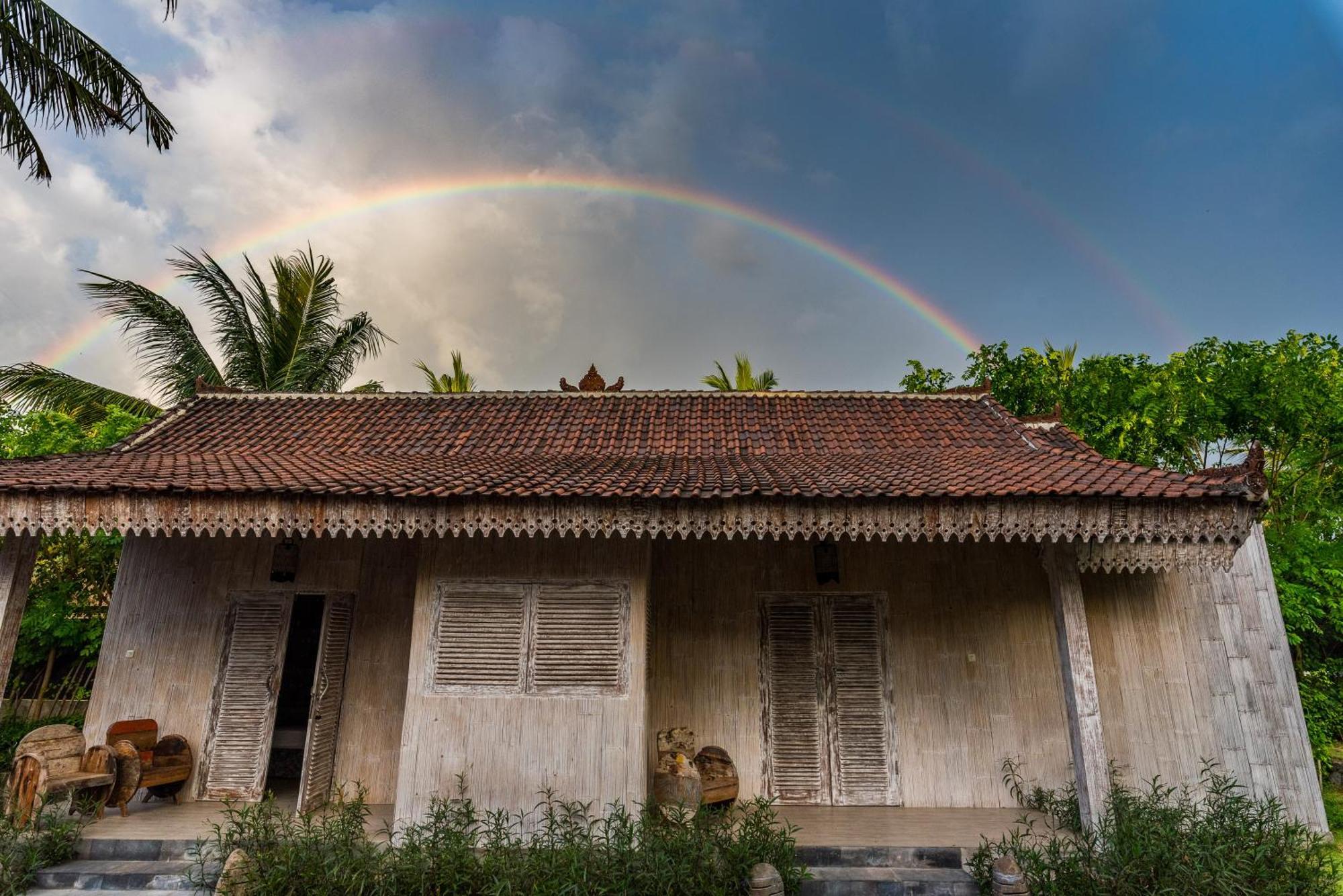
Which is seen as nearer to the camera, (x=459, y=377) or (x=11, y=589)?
(x=11, y=589)

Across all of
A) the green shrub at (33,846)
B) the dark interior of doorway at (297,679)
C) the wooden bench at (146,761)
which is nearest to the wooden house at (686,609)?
the wooden bench at (146,761)

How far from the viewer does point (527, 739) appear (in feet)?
18.2

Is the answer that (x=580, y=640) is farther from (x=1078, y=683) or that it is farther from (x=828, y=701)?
(x=1078, y=683)

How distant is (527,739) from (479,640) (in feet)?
2.87

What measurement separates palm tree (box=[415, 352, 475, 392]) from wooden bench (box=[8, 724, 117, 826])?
39.6 ft

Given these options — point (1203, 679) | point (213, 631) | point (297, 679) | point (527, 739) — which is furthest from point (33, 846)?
point (1203, 679)

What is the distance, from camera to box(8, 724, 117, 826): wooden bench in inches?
→ 207

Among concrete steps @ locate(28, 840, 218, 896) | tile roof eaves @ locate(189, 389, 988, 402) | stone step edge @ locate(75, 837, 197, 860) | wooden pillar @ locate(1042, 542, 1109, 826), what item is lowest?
concrete steps @ locate(28, 840, 218, 896)

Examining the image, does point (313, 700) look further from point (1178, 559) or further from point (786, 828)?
point (1178, 559)

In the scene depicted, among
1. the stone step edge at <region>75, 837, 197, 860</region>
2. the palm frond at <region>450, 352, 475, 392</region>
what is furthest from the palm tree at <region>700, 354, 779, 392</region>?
the stone step edge at <region>75, 837, 197, 860</region>

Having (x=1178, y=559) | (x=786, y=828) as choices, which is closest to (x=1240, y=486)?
(x=1178, y=559)

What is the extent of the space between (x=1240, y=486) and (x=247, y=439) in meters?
9.09

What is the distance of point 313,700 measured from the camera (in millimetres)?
6211

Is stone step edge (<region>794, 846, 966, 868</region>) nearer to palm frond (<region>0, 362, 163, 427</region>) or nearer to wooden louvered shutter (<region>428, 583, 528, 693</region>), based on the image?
wooden louvered shutter (<region>428, 583, 528, 693</region>)
